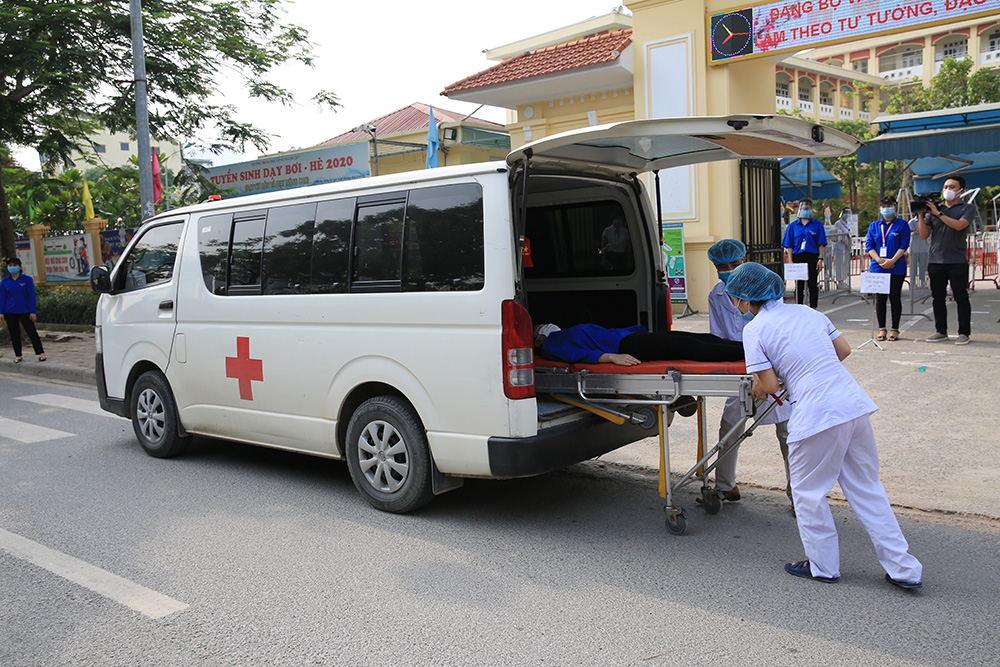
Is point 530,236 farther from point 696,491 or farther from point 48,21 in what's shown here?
point 48,21

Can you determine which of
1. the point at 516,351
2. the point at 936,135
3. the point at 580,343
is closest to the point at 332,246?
the point at 516,351

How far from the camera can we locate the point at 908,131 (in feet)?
43.9

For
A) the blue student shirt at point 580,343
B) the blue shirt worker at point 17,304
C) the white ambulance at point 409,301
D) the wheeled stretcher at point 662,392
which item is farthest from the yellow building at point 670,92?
the wheeled stretcher at point 662,392

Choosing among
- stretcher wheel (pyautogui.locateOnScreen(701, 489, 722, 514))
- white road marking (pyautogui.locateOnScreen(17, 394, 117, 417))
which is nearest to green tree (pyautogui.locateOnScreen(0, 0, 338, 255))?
white road marking (pyautogui.locateOnScreen(17, 394, 117, 417))

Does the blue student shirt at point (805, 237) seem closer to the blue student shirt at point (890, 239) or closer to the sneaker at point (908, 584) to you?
the blue student shirt at point (890, 239)

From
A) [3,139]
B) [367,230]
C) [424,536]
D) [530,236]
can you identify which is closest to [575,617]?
[424,536]

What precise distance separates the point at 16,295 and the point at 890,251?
1333 centimetres

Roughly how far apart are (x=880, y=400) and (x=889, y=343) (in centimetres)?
310

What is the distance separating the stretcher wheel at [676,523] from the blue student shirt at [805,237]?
372 inches

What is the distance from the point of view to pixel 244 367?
240 inches

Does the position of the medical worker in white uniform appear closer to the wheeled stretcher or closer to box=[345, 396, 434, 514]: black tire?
the wheeled stretcher

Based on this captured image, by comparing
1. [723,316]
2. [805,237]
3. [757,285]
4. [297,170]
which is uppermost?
[297,170]

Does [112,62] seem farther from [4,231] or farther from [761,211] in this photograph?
[761,211]

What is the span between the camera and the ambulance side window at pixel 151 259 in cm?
681
